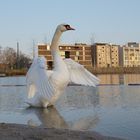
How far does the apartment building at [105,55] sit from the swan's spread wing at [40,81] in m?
158

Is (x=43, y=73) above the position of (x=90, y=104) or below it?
above

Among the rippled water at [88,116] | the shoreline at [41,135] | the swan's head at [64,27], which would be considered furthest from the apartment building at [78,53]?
the shoreline at [41,135]

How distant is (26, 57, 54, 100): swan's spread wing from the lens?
1561 cm

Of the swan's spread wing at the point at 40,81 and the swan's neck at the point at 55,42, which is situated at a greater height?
the swan's neck at the point at 55,42

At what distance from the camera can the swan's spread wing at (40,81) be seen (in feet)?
51.2

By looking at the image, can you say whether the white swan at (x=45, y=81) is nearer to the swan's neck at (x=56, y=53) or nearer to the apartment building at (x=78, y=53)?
the swan's neck at (x=56, y=53)

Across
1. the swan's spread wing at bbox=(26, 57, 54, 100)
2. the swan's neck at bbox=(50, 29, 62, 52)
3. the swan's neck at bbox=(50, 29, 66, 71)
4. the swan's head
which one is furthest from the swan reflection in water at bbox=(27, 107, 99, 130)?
the swan's head

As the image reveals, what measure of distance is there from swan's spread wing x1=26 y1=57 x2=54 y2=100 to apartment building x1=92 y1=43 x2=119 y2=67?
158m

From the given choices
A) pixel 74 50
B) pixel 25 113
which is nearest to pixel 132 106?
pixel 25 113

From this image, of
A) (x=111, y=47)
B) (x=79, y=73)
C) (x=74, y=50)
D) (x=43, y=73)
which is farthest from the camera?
(x=111, y=47)

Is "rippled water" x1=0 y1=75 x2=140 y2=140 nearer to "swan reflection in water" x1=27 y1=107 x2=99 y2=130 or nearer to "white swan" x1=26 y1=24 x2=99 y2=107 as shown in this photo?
"swan reflection in water" x1=27 y1=107 x2=99 y2=130

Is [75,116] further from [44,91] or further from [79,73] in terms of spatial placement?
[79,73]

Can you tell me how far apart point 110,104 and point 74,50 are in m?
160

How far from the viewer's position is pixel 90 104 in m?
16.2
